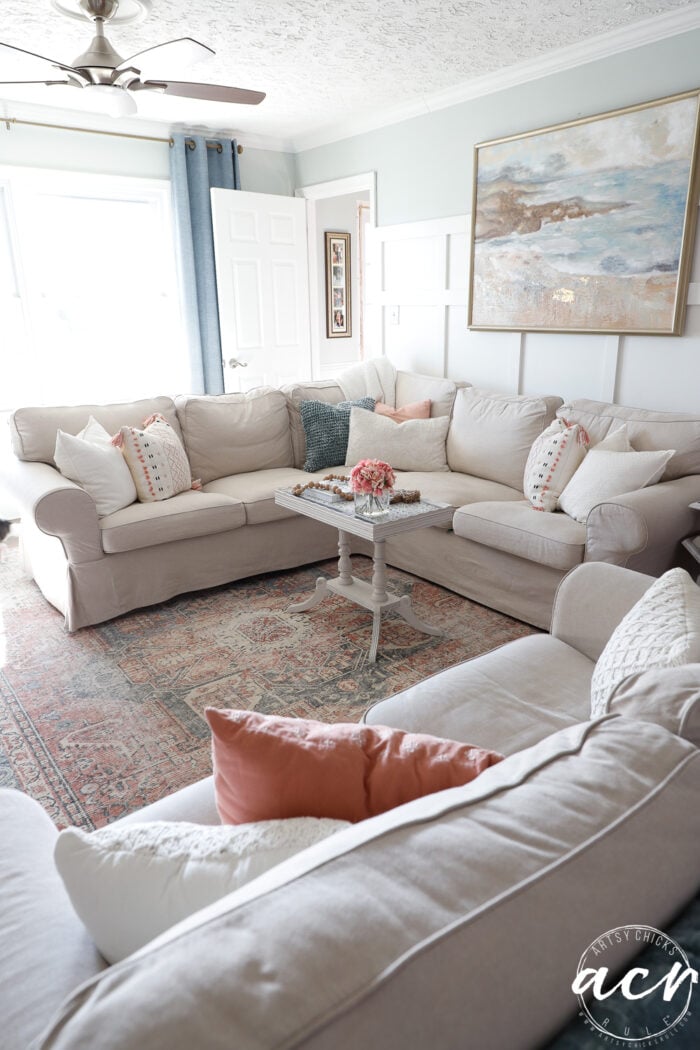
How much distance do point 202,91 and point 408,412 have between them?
1938mm

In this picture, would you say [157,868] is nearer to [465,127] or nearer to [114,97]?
[114,97]

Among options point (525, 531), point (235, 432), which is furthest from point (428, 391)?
point (525, 531)

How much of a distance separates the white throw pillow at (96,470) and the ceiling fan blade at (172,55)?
154 cm

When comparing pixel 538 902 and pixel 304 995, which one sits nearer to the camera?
pixel 304 995

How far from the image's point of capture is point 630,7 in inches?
121

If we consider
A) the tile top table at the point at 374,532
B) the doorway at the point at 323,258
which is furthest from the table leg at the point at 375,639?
the doorway at the point at 323,258

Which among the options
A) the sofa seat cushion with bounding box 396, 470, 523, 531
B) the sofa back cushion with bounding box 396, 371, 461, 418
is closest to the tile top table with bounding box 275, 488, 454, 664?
the sofa seat cushion with bounding box 396, 470, 523, 531

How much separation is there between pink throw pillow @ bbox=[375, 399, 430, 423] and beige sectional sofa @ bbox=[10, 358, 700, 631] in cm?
6

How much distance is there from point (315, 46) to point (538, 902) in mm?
3928

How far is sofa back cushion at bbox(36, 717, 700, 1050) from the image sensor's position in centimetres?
54

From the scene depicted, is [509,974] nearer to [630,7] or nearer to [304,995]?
[304,995]

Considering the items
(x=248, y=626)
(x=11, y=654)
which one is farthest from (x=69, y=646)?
(x=248, y=626)

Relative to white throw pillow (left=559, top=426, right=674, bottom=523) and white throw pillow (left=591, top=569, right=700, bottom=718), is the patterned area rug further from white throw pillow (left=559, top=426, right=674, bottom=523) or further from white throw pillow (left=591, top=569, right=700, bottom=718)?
white throw pillow (left=591, top=569, right=700, bottom=718)

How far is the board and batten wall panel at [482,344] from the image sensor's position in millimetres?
3527
